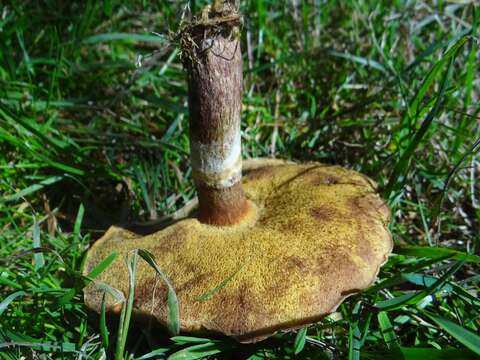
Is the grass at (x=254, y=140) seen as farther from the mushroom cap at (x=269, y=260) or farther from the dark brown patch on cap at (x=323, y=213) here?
the dark brown patch on cap at (x=323, y=213)

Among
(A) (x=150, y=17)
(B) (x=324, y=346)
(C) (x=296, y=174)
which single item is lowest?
(B) (x=324, y=346)

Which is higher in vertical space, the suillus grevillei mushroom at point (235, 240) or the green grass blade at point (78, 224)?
the suillus grevillei mushroom at point (235, 240)

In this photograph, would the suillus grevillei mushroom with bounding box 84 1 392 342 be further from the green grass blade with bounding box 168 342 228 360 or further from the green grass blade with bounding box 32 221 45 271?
the green grass blade with bounding box 32 221 45 271

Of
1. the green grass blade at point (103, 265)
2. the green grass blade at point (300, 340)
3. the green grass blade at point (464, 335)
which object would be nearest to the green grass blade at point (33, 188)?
the green grass blade at point (103, 265)

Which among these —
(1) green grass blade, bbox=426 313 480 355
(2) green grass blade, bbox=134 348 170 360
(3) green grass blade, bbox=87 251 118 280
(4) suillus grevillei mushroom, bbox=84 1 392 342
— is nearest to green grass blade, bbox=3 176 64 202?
(4) suillus grevillei mushroom, bbox=84 1 392 342

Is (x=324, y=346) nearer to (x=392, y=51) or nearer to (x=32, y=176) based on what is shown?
(x=32, y=176)

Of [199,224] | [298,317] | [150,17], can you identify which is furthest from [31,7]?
[298,317]

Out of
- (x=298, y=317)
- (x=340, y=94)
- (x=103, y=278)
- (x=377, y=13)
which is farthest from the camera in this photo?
(x=377, y=13)
